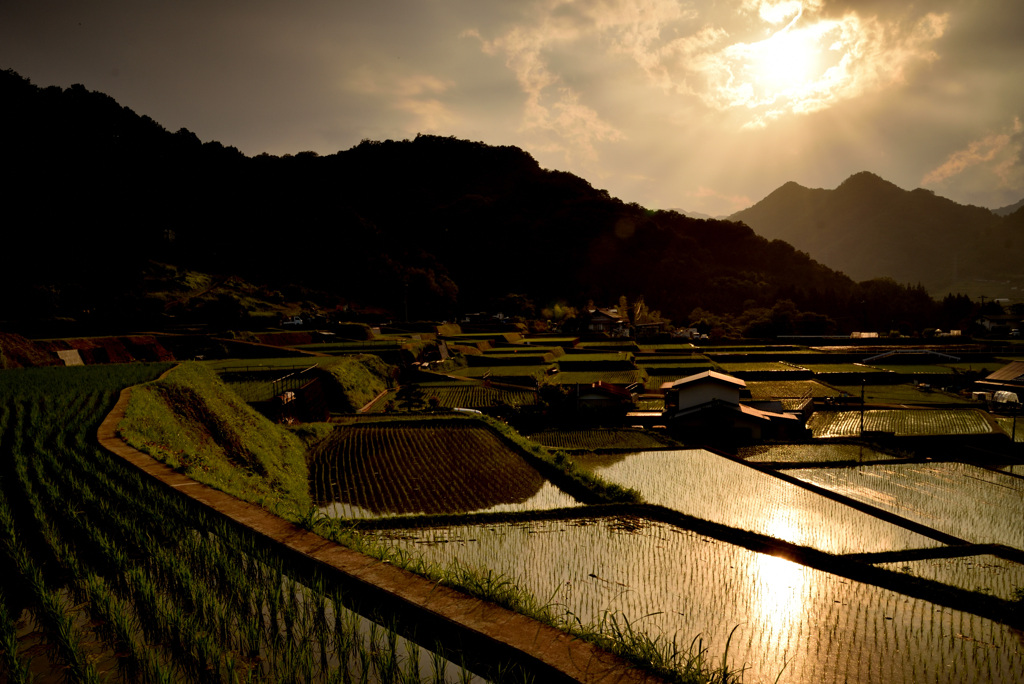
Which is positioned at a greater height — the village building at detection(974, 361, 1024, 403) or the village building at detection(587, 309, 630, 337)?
the village building at detection(587, 309, 630, 337)

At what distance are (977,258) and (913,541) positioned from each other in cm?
23465

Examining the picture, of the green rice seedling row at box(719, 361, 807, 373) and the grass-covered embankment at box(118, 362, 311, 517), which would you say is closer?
the grass-covered embankment at box(118, 362, 311, 517)

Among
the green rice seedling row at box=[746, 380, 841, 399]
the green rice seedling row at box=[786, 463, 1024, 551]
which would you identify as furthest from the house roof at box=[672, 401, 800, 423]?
the green rice seedling row at box=[746, 380, 841, 399]

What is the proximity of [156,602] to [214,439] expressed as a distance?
29.5 ft

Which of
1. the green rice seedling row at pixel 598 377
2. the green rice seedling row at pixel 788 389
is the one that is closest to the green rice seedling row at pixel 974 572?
the green rice seedling row at pixel 788 389

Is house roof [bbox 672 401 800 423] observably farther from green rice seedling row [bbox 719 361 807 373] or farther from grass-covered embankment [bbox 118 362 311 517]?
grass-covered embankment [bbox 118 362 311 517]

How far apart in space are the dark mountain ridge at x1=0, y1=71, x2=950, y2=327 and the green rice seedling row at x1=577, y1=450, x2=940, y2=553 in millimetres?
47442

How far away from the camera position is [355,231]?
309ft

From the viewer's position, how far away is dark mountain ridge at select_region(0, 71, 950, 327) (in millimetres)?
64500

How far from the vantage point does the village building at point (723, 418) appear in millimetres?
19969

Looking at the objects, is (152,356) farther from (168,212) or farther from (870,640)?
(168,212)

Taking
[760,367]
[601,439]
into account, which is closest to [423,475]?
[601,439]

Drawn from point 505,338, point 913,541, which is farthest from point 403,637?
point 505,338

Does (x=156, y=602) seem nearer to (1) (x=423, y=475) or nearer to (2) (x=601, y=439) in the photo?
(1) (x=423, y=475)
